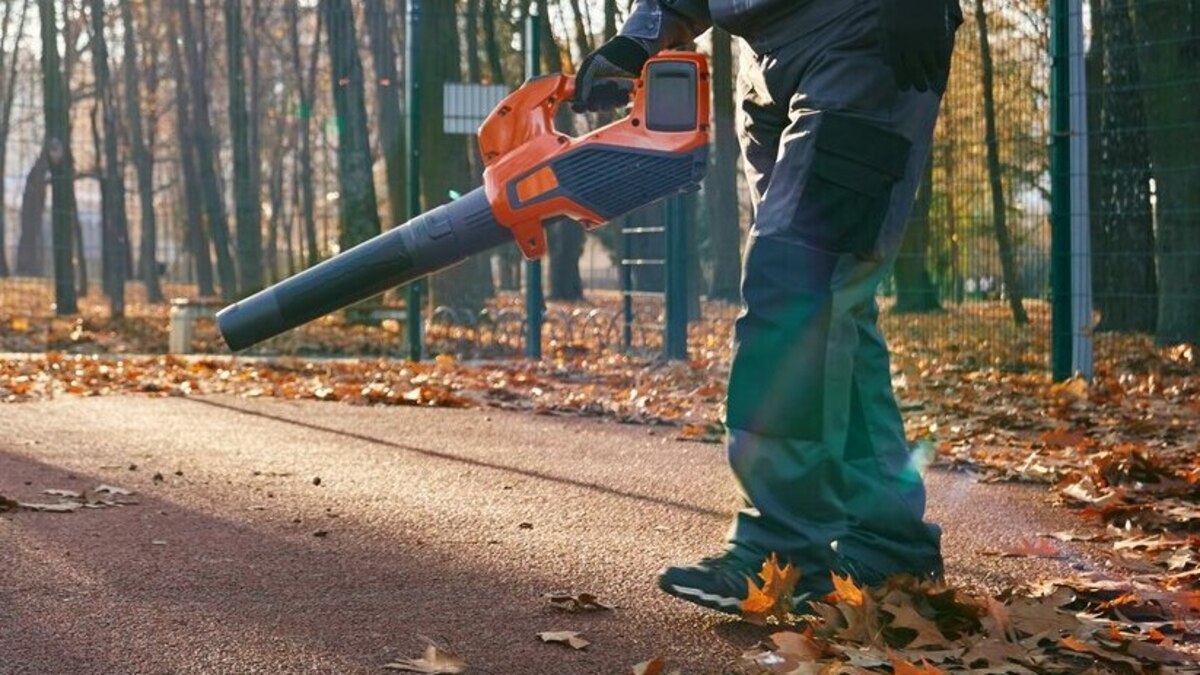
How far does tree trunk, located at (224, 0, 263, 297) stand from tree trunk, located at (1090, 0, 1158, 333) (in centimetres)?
771

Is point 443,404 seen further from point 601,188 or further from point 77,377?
point 601,188

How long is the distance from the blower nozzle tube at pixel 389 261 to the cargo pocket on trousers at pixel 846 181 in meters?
0.73

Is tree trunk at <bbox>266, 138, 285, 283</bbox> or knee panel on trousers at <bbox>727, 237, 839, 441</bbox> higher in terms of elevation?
tree trunk at <bbox>266, 138, 285, 283</bbox>

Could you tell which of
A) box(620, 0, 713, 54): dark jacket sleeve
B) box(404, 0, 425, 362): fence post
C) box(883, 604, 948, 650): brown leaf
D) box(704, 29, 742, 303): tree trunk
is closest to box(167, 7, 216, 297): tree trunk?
box(404, 0, 425, 362): fence post

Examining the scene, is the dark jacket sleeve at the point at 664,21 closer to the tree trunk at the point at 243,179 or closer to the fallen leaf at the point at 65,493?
the fallen leaf at the point at 65,493

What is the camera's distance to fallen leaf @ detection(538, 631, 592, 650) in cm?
347

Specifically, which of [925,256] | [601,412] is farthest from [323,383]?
[925,256]

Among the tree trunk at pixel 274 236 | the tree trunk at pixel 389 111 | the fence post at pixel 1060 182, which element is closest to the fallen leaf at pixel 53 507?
the fence post at pixel 1060 182

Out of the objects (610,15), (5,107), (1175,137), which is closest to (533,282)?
(1175,137)

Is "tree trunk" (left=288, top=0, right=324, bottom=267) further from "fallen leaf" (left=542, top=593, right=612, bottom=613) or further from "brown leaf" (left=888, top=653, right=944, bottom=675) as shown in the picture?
"brown leaf" (left=888, top=653, right=944, bottom=675)

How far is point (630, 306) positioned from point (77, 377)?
5289 millimetres

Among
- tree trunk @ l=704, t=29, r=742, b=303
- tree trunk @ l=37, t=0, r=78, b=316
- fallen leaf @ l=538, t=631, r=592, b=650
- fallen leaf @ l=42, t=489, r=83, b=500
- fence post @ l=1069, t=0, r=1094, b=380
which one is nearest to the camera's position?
fallen leaf @ l=538, t=631, r=592, b=650

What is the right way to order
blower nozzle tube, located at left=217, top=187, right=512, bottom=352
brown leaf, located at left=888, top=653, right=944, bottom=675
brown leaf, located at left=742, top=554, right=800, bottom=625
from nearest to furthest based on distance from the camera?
brown leaf, located at left=888, top=653, right=944, bottom=675
brown leaf, located at left=742, top=554, right=800, bottom=625
blower nozzle tube, located at left=217, top=187, right=512, bottom=352

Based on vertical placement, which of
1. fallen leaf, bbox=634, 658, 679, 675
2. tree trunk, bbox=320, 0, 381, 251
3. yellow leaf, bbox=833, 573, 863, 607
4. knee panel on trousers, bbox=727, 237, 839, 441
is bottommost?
fallen leaf, bbox=634, 658, 679, 675
